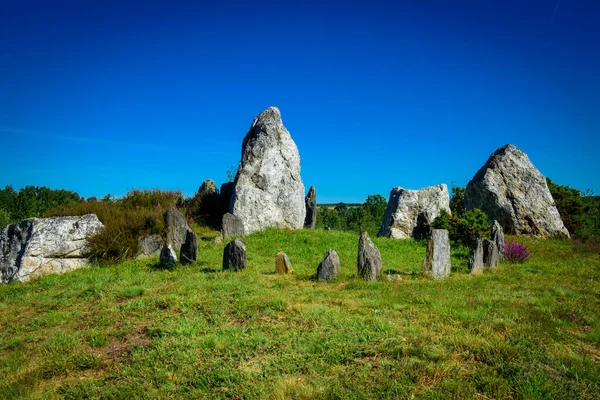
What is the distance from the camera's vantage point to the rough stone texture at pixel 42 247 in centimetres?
1333

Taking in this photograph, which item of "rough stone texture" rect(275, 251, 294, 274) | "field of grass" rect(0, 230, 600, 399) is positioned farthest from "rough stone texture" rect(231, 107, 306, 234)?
"field of grass" rect(0, 230, 600, 399)

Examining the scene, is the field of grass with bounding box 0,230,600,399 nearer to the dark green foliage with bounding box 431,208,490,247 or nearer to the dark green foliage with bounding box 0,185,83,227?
the dark green foliage with bounding box 431,208,490,247

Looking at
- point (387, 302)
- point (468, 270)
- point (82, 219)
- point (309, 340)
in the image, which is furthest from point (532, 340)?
point (82, 219)

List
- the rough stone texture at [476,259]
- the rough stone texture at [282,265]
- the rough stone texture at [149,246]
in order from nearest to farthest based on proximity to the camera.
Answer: the rough stone texture at [282,265]
the rough stone texture at [476,259]
the rough stone texture at [149,246]

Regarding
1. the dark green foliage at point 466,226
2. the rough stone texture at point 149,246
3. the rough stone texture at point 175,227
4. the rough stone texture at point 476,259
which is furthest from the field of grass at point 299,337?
the dark green foliage at point 466,226

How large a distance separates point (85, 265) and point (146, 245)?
89.4 inches

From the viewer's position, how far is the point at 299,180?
79.8 ft

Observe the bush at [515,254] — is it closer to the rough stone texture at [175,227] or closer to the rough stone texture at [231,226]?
the rough stone texture at [231,226]

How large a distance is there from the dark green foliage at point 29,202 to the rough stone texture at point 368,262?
15.6m

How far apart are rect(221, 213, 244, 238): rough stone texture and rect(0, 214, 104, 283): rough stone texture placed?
6014mm

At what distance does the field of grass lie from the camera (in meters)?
5.43

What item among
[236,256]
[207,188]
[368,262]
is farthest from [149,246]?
[207,188]

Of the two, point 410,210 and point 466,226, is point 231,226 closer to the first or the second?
point 466,226

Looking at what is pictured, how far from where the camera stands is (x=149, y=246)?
15.9 metres
